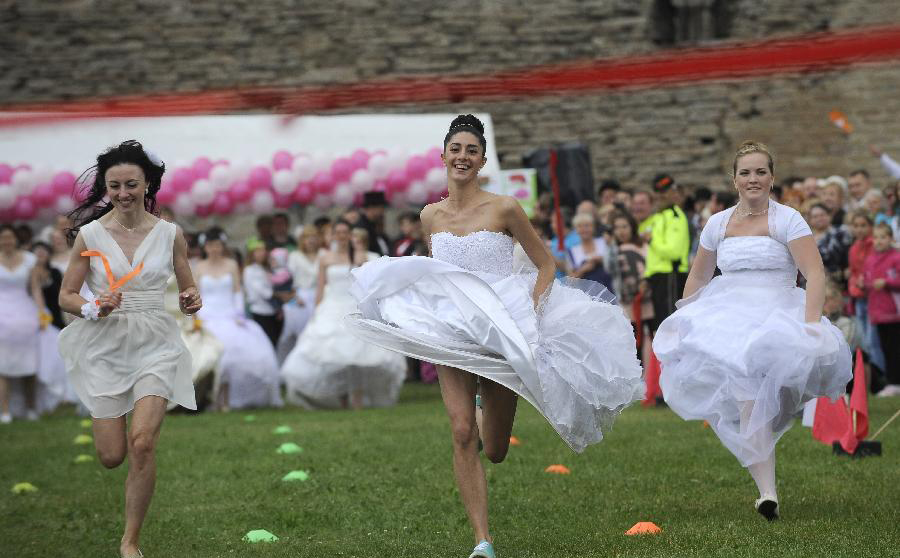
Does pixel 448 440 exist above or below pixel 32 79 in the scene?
below

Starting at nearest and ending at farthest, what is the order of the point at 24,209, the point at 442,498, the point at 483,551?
the point at 483,551, the point at 442,498, the point at 24,209

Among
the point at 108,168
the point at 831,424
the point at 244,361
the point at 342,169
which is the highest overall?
the point at 108,168

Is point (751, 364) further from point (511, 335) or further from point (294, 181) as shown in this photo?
point (294, 181)

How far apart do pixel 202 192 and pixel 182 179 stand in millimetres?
332

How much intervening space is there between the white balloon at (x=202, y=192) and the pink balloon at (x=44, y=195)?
6.36 feet

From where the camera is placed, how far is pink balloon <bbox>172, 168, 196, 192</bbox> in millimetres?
21281

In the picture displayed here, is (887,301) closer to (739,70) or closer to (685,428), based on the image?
(685,428)

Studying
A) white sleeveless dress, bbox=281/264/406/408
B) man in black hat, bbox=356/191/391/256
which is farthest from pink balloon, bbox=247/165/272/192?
white sleeveless dress, bbox=281/264/406/408

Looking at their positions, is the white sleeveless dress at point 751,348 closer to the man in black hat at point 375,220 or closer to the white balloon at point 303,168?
the man in black hat at point 375,220

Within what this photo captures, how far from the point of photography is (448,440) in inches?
489

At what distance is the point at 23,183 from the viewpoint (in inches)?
819

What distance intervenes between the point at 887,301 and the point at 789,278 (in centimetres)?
709

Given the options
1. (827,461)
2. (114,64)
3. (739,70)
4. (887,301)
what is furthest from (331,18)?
(739,70)

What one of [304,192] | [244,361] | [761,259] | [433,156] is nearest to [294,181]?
[304,192]
